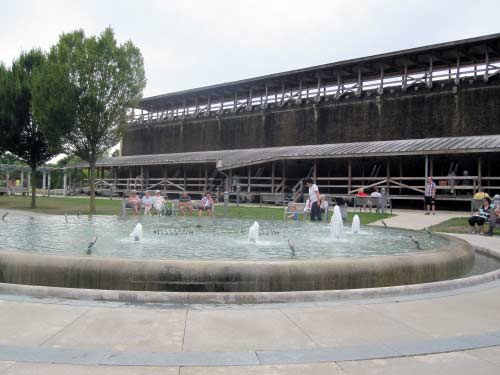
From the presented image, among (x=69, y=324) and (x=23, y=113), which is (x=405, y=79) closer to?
(x=23, y=113)

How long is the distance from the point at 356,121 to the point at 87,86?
18.5 meters

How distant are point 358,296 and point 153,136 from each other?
44.7 meters

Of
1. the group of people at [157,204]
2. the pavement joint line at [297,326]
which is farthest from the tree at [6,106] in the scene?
the pavement joint line at [297,326]

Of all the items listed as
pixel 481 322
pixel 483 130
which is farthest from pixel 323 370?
pixel 483 130

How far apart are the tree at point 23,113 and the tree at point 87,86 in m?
4.21

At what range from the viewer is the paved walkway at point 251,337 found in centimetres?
394

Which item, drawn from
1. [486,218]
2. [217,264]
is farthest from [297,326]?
[486,218]

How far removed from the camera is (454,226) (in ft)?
58.2

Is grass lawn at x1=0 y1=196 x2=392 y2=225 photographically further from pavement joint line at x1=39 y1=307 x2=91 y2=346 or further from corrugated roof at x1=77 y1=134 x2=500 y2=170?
pavement joint line at x1=39 y1=307 x2=91 y2=346

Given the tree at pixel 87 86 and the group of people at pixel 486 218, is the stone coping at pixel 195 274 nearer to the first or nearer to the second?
the group of people at pixel 486 218

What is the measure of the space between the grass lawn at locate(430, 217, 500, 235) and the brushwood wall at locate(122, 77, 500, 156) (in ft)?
35.1

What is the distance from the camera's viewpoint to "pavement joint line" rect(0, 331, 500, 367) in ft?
13.1

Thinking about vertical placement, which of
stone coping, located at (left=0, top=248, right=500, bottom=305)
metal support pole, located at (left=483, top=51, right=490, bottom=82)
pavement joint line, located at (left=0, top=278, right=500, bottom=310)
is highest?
metal support pole, located at (left=483, top=51, right=490, bottom=82)

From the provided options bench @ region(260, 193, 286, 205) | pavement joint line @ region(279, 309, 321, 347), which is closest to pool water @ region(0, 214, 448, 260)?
pavement joint line @ region(279, 309, 321, 347)
